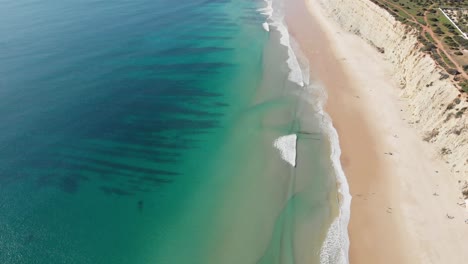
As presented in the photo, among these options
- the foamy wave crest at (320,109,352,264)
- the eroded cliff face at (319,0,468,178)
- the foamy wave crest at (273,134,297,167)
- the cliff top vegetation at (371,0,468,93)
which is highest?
the cliff top vegetation at (371,0,468,93)

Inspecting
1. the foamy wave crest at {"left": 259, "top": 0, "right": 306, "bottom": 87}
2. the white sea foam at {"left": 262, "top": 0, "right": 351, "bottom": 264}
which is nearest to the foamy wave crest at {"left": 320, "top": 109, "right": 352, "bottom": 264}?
the white sea foam at {"left": 262, "top": 0, "right": 351, "bottom": 264}

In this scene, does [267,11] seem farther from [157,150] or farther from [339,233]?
[339,233]

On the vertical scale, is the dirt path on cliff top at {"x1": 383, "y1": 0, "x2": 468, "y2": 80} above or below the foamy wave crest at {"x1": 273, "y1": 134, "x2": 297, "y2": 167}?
above

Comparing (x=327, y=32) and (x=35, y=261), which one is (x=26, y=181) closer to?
(x=35, y=261)

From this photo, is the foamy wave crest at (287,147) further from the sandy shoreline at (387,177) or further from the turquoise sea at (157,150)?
the sandy shoreline at (387,177)

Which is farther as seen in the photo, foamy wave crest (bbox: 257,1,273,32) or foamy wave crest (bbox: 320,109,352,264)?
foamy wave crest (bbox: 257,1,273,32)

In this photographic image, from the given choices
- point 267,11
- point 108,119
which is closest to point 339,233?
point 108,119

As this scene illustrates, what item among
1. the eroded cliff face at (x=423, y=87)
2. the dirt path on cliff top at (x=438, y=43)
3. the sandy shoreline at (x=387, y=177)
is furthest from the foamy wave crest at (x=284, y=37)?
the dirt path on cliff top at (x=438, y=43)

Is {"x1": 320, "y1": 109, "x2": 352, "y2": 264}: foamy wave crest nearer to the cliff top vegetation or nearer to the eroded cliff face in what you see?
the eroded cliff face
